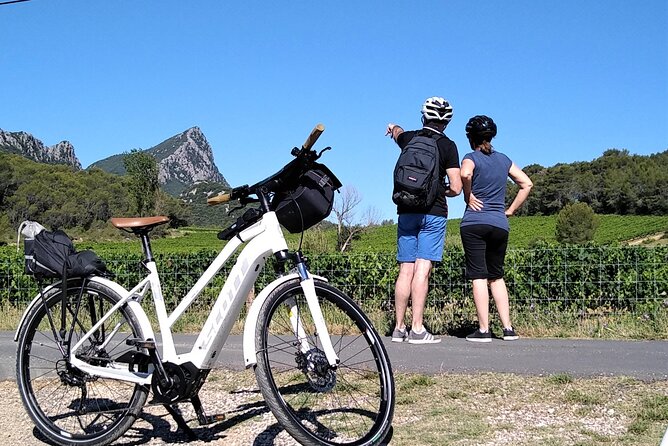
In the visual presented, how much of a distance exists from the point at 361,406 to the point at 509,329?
3441mm

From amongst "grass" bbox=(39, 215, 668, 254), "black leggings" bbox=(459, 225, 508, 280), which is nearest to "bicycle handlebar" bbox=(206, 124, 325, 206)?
"black leggings" bbox=(459, 225, 508, 280)

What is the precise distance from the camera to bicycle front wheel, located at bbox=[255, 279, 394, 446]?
12.2ft

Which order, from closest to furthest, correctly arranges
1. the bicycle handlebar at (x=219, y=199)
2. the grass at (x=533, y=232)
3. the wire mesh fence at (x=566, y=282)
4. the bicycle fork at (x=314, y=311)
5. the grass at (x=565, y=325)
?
the bicycle fork at (x=314, y=311)
the bicycle handlebar at (x=219, y=199)
the grass at (x=565, y=325)
the wire mesh fence at (x=566, y=282)
the grass at (x=533, y=232)

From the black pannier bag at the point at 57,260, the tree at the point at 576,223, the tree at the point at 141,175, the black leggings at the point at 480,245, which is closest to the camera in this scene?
the black pannier bag at the point at 57,260

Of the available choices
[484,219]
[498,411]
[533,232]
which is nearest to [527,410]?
[498,411]

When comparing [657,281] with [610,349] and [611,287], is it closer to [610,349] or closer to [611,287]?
[611,287]

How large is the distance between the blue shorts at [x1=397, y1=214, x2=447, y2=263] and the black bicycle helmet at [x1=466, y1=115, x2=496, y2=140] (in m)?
0.94

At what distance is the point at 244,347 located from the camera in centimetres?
374

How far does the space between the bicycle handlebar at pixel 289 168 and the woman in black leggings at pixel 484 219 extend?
3.22 m

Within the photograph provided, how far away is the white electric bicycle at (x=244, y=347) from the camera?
388cm

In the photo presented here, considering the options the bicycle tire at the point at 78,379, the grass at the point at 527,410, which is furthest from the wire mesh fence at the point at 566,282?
the bicycle tire at the point at 78,379

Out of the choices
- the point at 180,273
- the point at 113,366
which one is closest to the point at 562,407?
the point at 113,366

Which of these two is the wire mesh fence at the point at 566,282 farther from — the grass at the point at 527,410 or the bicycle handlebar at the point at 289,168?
the bicycle handlebar at the point at 289,168

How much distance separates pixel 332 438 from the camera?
3928 mm
